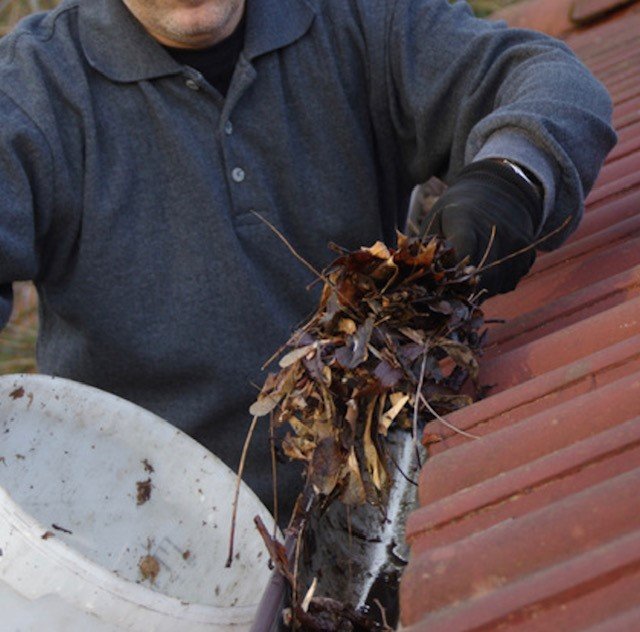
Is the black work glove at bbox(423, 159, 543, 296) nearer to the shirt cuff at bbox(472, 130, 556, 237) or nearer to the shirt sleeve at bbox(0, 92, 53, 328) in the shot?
the shirt cuff at bbox(472, 130, 556, 237)

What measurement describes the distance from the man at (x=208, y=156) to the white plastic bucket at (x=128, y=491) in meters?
0.49

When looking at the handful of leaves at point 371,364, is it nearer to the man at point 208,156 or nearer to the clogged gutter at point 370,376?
the clogged gutter at point 370,376

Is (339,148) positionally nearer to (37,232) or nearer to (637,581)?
(37,232)

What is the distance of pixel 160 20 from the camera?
2.53m

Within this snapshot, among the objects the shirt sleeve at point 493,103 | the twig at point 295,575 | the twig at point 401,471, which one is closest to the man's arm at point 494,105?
the shirt sleeve at point 493,103

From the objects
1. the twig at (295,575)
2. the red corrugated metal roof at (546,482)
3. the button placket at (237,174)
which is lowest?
the button placket at (237,174)

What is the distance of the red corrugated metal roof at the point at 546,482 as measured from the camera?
1.11 meters

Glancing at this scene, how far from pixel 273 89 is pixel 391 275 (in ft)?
3.78

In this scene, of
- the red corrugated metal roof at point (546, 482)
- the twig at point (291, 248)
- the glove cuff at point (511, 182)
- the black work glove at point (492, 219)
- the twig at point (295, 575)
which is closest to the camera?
the red corrugated metal roof at point (546, 482)

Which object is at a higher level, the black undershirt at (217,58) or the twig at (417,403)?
the black undershirt at (217,58)

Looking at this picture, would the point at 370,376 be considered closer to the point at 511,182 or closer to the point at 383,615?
the point at 383,615

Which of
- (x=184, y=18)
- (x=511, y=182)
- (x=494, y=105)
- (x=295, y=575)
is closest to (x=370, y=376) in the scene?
(x=295, y=575)

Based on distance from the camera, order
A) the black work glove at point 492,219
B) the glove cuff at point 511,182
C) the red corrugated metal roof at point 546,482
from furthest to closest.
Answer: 1. the glove cuff at point 511,182
2. the black work glove at point 492,219
3. the red corrugated metal roof at point 546,482

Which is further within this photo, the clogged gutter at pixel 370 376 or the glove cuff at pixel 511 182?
the glove cuff at pixel 511 182
